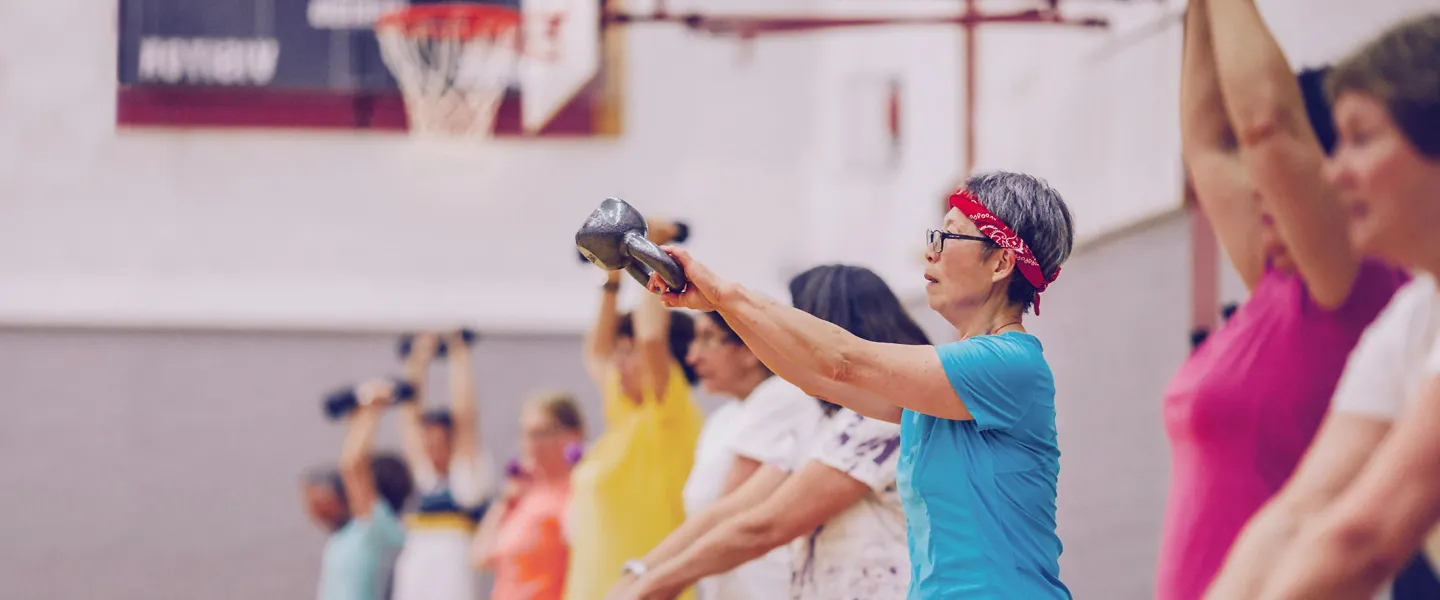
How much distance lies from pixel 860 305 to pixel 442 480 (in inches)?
184

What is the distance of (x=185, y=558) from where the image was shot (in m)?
9.25

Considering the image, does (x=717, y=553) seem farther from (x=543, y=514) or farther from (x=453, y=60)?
(x=453, y=60)

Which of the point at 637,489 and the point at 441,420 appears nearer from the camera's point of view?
the point at 637,489

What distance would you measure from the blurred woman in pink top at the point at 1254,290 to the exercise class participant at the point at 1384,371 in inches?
24.7

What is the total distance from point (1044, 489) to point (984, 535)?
4.6 inches

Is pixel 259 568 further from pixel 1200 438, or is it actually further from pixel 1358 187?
pixel 1358 187

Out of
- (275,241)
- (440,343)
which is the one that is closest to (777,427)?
(440,343)

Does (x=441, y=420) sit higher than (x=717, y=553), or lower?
lower

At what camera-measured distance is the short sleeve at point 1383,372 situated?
1.48 meters

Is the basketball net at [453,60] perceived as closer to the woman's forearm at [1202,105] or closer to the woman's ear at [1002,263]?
the woman's forearm at [1202,105]

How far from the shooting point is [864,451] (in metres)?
2.80

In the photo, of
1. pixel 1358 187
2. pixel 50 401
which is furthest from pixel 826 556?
pixel 50 401

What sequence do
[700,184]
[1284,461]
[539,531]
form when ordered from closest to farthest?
[1284,461] < [539,531] < [700,184]

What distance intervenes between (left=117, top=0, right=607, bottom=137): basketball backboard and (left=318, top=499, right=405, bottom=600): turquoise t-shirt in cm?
268
